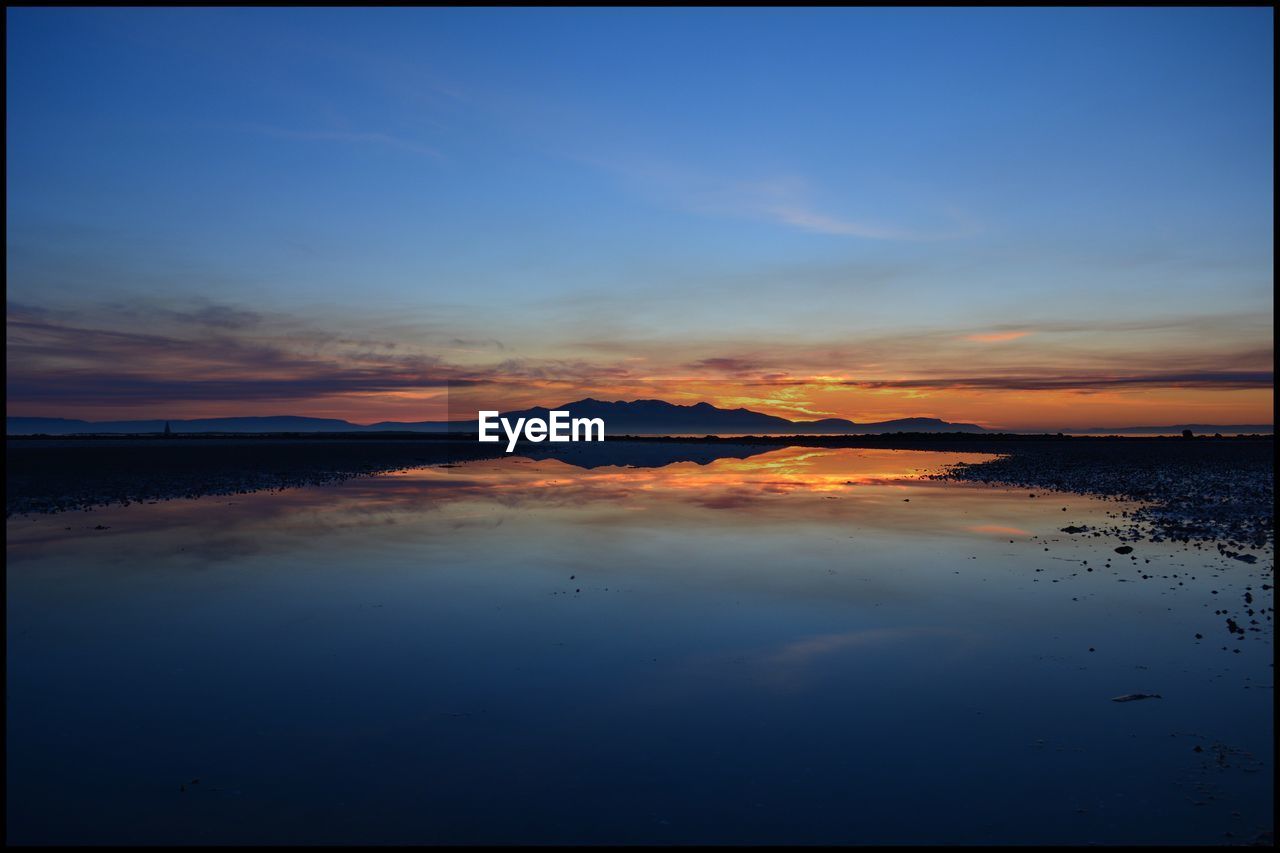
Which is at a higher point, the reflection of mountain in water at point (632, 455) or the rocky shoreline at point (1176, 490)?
the rocky shoreline at point (1176, 490)

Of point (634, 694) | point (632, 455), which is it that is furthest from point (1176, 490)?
point (632, 455)

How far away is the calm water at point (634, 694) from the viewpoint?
7.25m

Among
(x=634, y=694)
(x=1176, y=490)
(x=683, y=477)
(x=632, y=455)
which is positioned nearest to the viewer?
(x=634, y=694)

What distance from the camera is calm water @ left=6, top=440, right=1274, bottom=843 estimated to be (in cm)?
725

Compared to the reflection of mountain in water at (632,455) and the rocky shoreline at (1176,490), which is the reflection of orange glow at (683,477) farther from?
the reflection of mountain in water at (632,455)

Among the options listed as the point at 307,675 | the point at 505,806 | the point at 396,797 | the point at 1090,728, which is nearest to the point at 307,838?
the point at 396,797

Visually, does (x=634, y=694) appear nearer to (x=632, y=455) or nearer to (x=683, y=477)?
(x=683, y=477)

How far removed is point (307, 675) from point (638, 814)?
20.1 feet

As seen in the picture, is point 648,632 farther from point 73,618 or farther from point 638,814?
point 73,618

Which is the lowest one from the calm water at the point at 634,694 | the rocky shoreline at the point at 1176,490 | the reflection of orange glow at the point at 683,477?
the calm water at the point at 634,694

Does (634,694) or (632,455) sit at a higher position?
(632,455)

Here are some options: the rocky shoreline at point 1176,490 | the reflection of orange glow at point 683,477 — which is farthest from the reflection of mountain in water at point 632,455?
the rocky shoreline at point 1176,490

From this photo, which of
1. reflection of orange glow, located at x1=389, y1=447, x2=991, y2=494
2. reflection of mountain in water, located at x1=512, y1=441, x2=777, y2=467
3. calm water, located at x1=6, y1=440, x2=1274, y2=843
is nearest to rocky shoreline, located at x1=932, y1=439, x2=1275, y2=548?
calm water, located at x1=6, y1=440, x2=1274, y2=843

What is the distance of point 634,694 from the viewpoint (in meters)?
10.3
